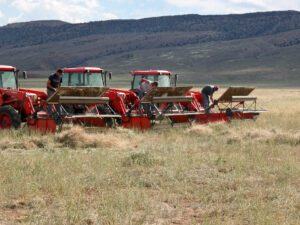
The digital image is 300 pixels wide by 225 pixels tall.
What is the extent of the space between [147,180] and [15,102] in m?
8.84

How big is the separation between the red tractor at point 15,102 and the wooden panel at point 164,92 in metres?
3.01

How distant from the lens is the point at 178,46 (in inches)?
5007

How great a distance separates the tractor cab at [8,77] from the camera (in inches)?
711

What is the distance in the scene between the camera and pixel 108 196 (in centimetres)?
852

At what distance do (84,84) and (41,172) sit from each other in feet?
32.3

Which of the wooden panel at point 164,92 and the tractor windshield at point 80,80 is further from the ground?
the tractor windshield at point 80,80

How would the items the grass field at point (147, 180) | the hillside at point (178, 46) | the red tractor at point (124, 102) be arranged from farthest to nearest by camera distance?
the hillside at point (178, 46) → the red tractor at point (124, 102) → the grass field at point (147, 180)

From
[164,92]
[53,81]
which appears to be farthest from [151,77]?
[53,81]

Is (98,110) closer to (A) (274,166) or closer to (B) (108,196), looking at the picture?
(A) (274,166)

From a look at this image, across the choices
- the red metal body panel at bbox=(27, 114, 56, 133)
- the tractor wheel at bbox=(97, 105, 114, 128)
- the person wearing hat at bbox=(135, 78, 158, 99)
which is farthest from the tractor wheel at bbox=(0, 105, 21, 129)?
the person wearing hat at bbox=(135, 78, 158, 99)

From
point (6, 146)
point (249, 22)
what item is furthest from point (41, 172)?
point (249, 22)

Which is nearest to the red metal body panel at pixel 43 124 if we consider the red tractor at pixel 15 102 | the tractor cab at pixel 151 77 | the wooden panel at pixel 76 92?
the red tractor at pixel 15 102

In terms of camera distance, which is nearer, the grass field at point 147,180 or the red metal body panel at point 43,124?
the grass field at point 147,180

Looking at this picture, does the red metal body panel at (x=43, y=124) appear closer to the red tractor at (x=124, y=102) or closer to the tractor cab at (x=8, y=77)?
the red tractor at (x=124, y=102)
